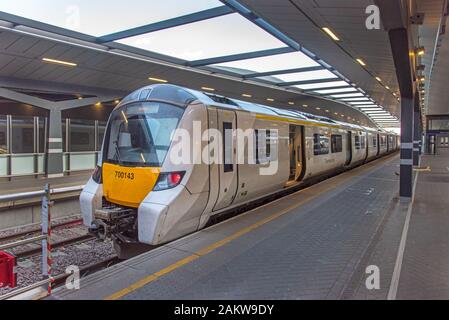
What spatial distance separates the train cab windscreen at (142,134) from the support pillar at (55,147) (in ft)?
33.3

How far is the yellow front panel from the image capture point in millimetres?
5086

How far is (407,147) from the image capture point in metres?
7.87

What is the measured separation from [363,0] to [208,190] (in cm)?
454

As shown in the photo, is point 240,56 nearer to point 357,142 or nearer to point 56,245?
point 357,142

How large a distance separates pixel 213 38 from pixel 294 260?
8.77m

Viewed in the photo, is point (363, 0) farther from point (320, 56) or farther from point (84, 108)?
point (84, 108)

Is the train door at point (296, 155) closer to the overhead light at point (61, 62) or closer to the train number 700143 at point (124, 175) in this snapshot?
the train number 700143 at point (124, 175)

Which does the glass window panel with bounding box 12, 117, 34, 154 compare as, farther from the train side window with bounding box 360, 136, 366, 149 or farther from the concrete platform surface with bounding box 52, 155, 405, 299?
the train side window with bounding box 360, 136, 366, 149

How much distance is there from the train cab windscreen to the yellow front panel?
11cm

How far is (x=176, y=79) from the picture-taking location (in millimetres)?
16250

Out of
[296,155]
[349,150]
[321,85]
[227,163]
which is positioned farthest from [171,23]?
[321,85]

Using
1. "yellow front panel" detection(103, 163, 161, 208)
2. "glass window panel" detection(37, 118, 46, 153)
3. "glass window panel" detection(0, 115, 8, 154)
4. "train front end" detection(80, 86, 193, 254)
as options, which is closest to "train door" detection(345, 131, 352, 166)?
"train front end" detection(80, 86, 193, 254)

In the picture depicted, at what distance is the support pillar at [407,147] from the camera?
25.6 ft
